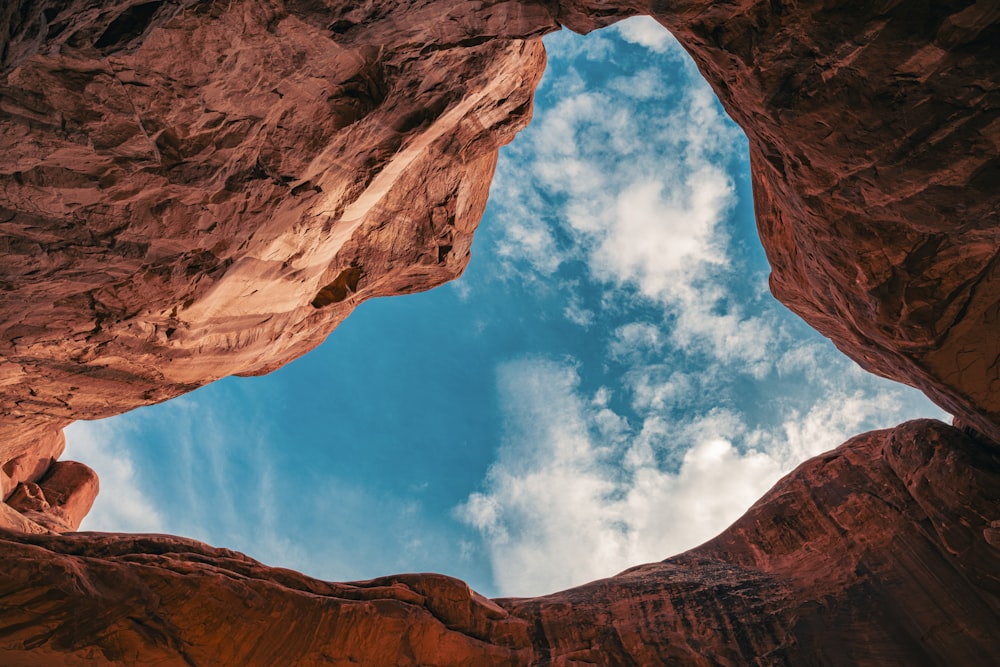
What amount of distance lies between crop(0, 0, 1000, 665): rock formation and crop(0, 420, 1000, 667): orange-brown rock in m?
0.06

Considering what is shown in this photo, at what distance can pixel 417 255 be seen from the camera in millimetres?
16062

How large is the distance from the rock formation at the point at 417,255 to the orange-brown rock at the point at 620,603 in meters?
0.06

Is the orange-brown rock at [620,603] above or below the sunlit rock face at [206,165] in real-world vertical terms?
below

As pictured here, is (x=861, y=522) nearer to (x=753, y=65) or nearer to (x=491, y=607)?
(x=491, y=607)

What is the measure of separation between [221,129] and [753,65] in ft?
29.4

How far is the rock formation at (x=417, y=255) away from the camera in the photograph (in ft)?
24.8

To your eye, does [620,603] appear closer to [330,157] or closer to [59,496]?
[330,157]

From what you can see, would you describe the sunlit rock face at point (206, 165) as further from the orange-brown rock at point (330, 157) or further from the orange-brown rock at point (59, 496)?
the orange-brown rock at point (59, 496)

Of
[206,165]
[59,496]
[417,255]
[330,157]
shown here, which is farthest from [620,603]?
[59,496]

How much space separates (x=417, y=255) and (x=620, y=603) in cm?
1166

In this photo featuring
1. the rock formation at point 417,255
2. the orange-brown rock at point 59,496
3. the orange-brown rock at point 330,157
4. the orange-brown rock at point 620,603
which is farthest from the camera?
the orange-brown rock at point 59,496

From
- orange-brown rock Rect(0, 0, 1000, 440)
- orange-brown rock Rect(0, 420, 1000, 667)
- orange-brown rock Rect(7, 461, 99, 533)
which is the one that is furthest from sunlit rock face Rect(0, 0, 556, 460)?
orange-brown rock Rect(0, 420, 1000, 667)

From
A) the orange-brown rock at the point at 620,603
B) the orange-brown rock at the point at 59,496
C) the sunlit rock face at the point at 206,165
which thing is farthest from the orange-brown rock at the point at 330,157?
the orange-brown rock at the point at 59,496

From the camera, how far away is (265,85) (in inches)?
347
